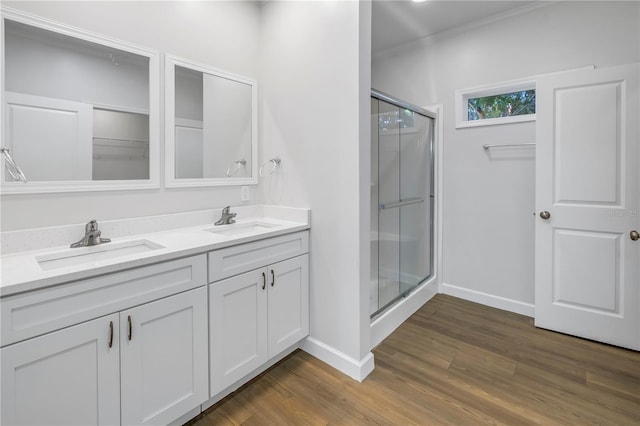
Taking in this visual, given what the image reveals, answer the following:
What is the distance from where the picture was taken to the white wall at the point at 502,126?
2.42 meters

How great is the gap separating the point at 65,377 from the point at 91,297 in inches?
11.4

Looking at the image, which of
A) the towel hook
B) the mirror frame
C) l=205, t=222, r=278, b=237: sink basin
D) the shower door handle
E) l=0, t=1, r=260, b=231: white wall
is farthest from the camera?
the shower door handle

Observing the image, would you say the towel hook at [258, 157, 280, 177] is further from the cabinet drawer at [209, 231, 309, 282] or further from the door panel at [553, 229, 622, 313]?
the door panel at [553, 229, 622, 313]

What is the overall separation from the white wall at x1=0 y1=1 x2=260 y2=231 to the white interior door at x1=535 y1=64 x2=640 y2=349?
2339mm

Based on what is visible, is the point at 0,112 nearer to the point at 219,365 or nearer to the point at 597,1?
the point at 219,365

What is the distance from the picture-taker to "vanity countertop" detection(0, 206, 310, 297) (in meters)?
1.14

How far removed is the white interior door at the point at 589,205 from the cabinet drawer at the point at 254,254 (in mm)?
1947

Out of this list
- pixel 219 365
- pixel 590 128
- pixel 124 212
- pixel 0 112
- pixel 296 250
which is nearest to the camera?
pixel 0 112

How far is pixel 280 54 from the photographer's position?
2.33 meters

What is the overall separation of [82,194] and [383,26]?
9.19 feet

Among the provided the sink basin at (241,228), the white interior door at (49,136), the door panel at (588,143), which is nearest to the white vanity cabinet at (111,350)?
the sink basin at (241,228)

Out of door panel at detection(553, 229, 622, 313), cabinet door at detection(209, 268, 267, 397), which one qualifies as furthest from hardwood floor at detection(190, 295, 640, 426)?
door panel at detection(553, 229, 622, 313)

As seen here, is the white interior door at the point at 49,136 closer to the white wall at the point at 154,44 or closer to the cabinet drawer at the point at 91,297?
the white wall at the point at 154,44

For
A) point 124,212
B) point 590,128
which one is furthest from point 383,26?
point 124,212
